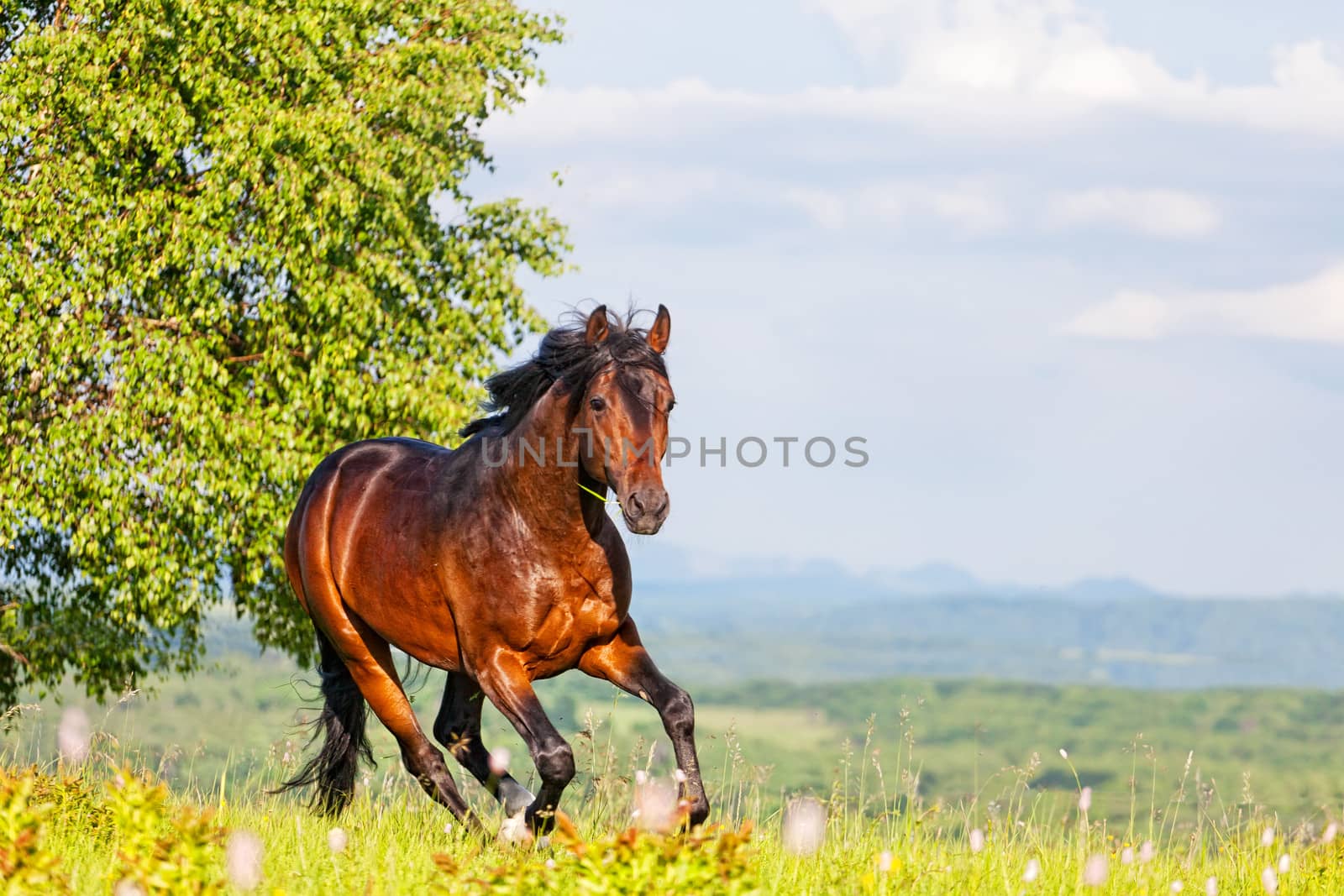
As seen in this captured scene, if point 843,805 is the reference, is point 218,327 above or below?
above

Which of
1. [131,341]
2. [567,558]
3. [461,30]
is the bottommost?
[567,558]

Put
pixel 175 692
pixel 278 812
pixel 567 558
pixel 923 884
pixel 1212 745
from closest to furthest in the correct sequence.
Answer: pixel 923 884 → pixel 567 558 → pixel 278 812 → pixel 175 692 → pixel 1212 745

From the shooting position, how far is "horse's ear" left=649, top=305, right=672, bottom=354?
21.7ft

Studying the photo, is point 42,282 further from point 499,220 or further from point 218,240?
point 499,220

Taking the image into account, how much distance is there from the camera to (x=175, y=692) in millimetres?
132375

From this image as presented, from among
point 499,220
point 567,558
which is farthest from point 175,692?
point 567,558

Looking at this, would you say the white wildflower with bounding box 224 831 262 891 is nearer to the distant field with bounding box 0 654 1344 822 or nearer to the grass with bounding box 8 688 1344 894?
the grass with bounding box 8 688 1344 894

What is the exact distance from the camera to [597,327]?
6.51m

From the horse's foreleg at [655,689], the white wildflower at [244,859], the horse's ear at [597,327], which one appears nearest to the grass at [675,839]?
the horse's foreleg at [655,689]

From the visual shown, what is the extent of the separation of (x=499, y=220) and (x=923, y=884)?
1365 centimetres

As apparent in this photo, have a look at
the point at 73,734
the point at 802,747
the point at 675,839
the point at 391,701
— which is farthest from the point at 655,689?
the point at 802,747

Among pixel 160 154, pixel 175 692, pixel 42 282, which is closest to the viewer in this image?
pixel 42 282

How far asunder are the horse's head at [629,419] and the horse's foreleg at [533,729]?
111 cm

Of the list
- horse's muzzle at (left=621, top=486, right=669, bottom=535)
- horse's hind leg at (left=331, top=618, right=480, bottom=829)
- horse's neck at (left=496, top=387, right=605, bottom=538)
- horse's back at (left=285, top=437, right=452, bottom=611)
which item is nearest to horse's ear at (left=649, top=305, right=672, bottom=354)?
horse's neck at (left=496, top=387, right=605, bottom=538)
